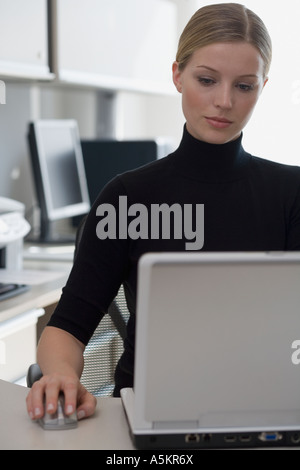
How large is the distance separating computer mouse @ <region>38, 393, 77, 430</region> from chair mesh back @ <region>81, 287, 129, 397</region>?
27.9 inches

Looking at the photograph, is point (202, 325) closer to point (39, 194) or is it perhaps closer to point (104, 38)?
point (39, 194)

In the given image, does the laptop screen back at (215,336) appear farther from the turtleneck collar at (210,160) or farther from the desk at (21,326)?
the desk at (21,326)

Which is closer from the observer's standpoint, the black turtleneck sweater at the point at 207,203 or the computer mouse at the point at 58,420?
the computer mouse at the point at 58,420

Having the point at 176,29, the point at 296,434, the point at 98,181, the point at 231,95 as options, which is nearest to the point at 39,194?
the point at 98,181

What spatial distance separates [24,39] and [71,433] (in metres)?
1.86

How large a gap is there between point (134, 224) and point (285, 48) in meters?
2.59

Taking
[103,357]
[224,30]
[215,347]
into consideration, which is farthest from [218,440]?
[103,357]

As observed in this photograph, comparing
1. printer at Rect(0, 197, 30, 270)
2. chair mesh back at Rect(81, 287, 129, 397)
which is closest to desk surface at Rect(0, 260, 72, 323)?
printer at Rect(0, 197, 30, 270)

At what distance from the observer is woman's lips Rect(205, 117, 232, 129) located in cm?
125

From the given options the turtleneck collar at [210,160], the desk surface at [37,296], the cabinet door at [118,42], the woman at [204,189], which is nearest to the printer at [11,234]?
the desk surface at [37,296]

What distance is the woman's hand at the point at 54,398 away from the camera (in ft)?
3.16

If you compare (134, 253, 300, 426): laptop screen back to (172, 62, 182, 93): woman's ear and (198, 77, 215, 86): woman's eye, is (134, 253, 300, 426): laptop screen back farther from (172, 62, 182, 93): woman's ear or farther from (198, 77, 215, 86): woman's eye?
(172, 62, 182, 93): woman's ear

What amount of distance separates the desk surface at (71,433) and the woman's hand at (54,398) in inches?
0.7
